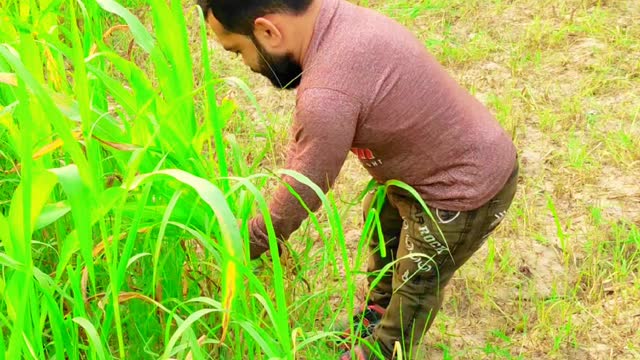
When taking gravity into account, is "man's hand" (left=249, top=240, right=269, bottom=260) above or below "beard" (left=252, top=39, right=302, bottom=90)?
below

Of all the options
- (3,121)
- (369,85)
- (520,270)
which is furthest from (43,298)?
(520,270)

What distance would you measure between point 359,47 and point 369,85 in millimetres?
74

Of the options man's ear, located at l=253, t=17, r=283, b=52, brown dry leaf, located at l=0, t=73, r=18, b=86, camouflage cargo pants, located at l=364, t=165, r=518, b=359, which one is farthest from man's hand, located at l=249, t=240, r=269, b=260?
brown dry leaf, located at l=0, t=73, r=18, b=86

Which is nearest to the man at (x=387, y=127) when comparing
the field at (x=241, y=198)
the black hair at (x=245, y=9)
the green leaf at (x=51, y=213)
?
the black hair at (x=245, y=9)

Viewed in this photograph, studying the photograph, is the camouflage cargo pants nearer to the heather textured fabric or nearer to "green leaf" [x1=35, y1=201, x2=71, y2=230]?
the heather textured fabric

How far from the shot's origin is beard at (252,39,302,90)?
5.24 ft

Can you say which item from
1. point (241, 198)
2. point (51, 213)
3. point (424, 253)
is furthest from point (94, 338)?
point (424, 253)

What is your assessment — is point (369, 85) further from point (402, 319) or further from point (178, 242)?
point (402, 319)

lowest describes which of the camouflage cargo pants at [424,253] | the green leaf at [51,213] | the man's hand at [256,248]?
the camouflage cargo pants at [424,253]

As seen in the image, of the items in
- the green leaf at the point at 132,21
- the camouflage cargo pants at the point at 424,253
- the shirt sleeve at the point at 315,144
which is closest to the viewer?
the green leaf at the point at 132,21

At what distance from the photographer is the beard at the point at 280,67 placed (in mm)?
1599

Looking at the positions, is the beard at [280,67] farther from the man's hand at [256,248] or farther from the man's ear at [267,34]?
the man's hand at [256,248]

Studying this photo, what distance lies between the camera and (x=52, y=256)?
67.2 inches

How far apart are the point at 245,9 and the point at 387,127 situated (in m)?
0.37
